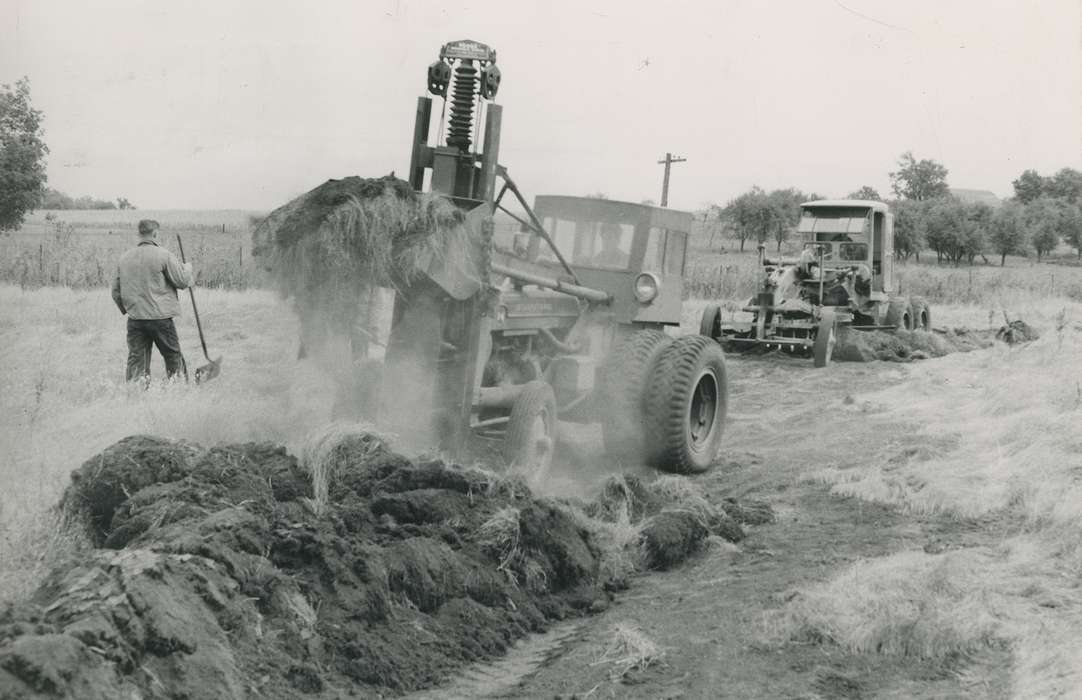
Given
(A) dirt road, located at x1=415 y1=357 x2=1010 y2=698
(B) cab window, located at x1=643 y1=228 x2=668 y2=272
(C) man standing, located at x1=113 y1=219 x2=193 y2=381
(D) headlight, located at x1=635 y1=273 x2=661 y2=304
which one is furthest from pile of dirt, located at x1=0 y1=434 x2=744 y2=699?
(C) man standing, located at x1=113 y1=219 x2=193 y2=381

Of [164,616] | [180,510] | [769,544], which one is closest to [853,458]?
[769,544]

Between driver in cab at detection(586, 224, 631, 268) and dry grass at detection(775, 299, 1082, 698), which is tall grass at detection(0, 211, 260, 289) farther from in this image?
dry grass at detection(775, 299, 1082, 698)

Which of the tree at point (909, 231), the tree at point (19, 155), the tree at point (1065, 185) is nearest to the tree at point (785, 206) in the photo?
the tree at point (909, 231)

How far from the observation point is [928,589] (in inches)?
217

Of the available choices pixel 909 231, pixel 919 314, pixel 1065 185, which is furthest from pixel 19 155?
pixel 1065 185

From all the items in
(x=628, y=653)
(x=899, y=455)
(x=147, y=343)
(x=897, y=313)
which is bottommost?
(x=628, y=653)

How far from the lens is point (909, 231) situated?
5453cm

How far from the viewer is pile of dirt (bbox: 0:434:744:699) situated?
369cm

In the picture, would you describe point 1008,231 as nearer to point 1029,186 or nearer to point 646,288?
point 1029,186

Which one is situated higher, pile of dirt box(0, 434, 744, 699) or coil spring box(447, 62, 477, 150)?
coil spring box(447, 62, 477, 150)

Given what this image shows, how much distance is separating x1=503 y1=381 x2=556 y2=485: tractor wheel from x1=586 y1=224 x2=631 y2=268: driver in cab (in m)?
2.28

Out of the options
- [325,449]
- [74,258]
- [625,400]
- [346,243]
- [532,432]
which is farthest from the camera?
[74,258]

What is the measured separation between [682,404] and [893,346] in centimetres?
1154

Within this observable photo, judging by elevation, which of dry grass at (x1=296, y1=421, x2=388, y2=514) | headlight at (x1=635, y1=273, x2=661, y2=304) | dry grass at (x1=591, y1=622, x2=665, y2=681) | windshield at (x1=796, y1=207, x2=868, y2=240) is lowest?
dry grass at (x1=591, y1=622, x2=665, y2=681)
